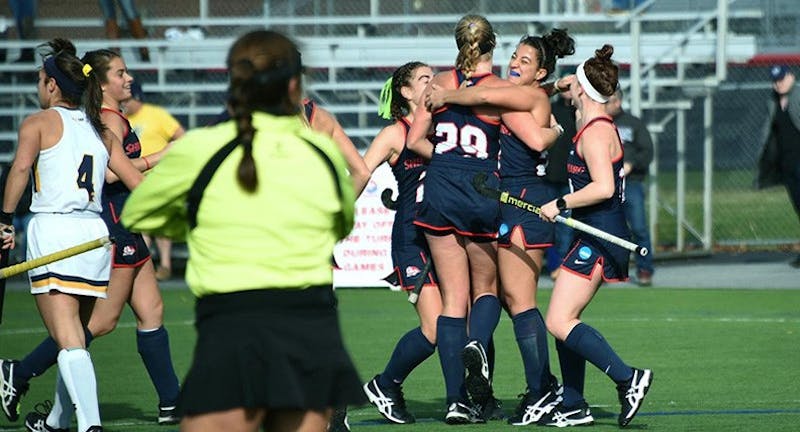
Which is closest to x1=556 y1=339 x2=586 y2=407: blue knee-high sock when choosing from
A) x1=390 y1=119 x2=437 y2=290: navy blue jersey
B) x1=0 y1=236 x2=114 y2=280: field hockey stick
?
x1=390 y1=119 x2=437 y2=290: navy blue jersey

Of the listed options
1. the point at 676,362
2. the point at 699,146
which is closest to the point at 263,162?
the point at 676,362

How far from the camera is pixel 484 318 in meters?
7.96

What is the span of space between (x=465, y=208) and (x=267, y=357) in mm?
3631

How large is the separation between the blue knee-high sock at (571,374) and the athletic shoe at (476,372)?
43 centimetres

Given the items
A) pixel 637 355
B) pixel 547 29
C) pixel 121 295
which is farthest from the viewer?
pixel 547 29

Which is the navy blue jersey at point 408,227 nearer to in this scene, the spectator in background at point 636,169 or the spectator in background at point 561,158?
the spectator in background at point 561,158

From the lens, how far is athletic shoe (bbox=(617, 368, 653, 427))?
7.57 meters

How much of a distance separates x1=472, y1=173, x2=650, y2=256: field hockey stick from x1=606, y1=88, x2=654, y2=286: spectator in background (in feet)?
26.2

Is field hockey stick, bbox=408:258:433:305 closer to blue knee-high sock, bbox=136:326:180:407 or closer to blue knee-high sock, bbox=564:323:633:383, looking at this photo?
blue knee-high sock, bbox=564:323:633:383

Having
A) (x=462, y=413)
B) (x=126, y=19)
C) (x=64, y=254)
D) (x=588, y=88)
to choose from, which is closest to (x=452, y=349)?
(x=462, y=413)

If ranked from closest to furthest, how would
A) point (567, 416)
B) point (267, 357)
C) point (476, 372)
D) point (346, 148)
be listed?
point (267, 357), point (346, 148), point (476, 372), point (567, 416)

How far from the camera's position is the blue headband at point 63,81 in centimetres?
716

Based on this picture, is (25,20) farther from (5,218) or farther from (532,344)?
(532,344)

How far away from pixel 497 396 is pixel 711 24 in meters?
12.2
